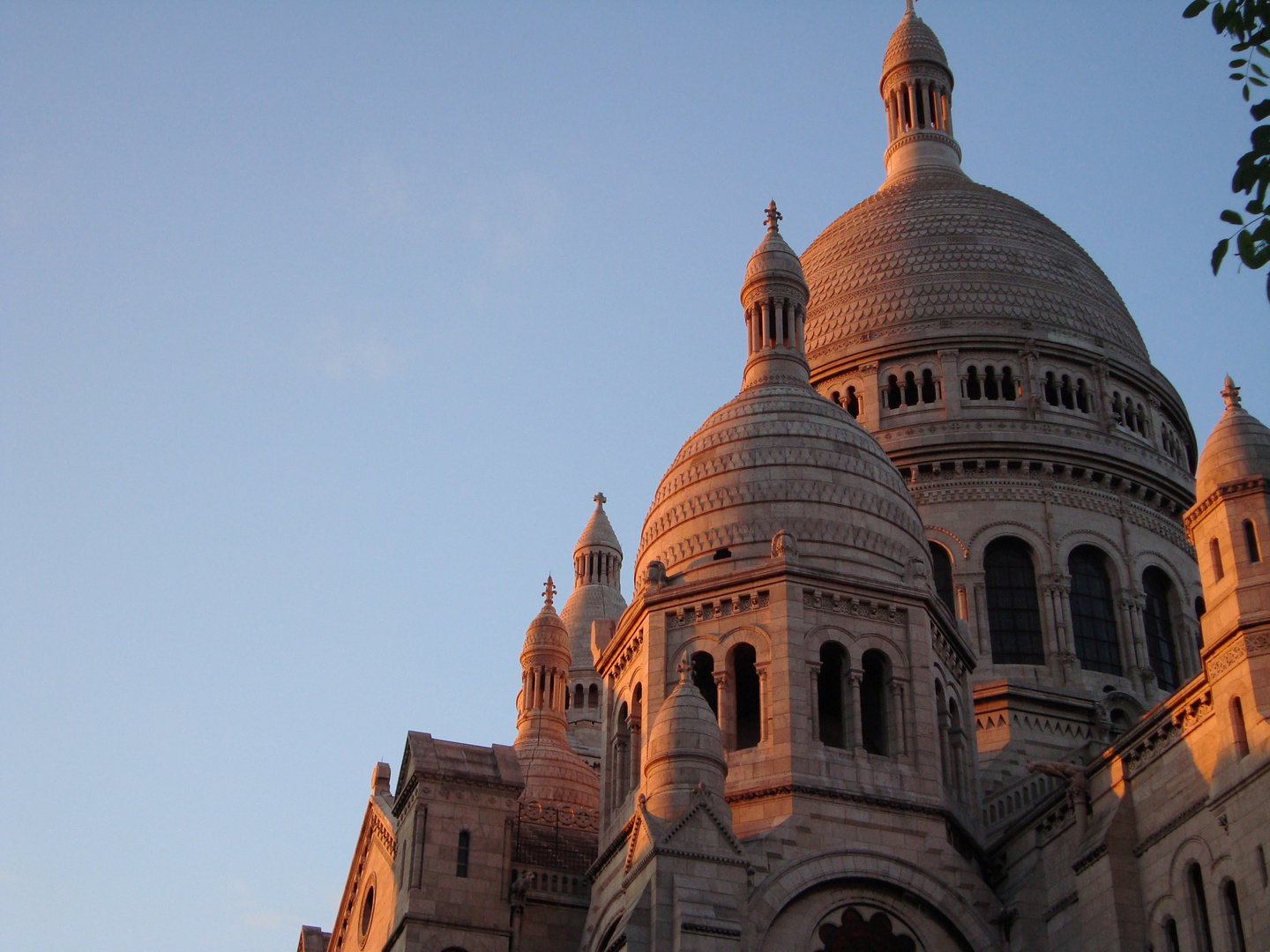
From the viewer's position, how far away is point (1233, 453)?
2611cm

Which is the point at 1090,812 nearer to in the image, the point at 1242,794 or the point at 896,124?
the point at 1242,794

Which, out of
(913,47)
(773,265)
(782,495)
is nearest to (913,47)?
(913,47)

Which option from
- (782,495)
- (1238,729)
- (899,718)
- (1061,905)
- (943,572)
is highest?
(943,572)

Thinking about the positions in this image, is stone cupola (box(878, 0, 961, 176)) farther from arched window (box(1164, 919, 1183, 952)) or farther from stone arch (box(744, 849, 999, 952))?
arched window (box(1164, 919, 1183, 952))

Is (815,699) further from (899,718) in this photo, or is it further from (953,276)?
(953,276)

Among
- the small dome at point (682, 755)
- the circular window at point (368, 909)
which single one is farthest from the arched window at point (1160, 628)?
the circular window at point (368, 909)

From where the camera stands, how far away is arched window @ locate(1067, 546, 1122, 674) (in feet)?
132

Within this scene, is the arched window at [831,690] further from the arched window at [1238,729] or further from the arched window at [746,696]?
the arched window at [1238,729]

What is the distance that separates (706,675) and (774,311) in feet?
32.2

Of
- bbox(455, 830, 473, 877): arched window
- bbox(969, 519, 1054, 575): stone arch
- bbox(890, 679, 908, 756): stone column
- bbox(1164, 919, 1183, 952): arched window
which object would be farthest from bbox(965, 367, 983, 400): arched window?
bbox(1164, 919, 1183, 952): arched window

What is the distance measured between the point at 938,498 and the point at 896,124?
17846 mm

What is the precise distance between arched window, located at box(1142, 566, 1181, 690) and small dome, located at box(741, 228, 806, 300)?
11.9 meters

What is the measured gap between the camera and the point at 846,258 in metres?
48.9

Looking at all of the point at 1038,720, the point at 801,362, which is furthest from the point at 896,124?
the point at 1038,720
